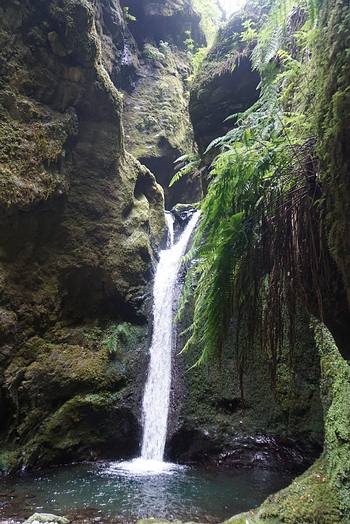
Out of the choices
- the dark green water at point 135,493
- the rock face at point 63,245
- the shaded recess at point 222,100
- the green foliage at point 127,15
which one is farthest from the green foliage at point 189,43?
the dark green water at point 135,493

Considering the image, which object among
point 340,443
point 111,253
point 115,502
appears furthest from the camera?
point 111,253

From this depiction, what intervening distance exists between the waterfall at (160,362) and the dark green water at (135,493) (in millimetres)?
937

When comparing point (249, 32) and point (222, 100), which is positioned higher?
point (222, 100)

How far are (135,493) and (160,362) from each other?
3436mm

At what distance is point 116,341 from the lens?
8.09 metres

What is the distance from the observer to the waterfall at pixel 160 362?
23.1 feet

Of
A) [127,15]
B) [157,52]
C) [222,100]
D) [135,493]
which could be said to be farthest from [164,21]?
[135,493]

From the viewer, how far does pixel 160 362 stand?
8.22 metres

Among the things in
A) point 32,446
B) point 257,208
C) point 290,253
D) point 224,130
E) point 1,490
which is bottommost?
point 1,490

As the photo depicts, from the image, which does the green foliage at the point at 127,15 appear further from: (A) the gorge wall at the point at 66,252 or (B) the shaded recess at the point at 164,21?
(A) the gorge wall at the point at 66,252

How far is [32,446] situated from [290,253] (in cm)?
567

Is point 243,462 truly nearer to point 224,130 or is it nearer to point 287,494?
point 287,494

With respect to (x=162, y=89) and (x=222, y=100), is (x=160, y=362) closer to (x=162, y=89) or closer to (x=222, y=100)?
(x=222, y=100)

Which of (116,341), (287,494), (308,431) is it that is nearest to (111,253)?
(116,341)
